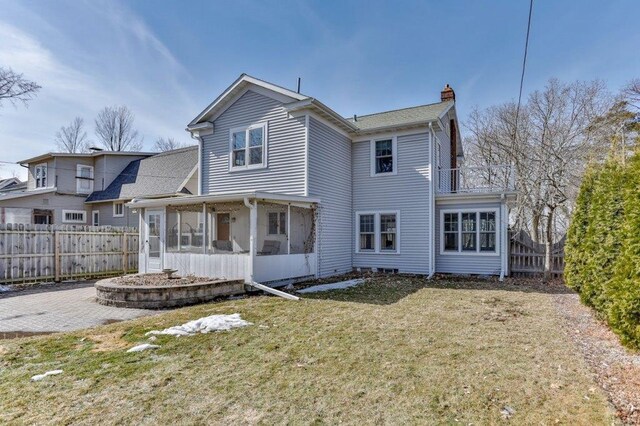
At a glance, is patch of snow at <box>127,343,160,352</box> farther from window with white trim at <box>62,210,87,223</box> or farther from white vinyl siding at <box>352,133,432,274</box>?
window with white trim at <box>62,210,87,223</box>

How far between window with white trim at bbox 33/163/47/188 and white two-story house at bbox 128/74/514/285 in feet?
49.5

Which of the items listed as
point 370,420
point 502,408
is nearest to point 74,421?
point 370,420

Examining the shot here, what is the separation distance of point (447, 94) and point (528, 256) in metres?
7.94

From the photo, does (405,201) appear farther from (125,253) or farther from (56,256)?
(56,256)

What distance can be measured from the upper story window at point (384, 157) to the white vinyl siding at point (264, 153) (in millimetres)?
3494

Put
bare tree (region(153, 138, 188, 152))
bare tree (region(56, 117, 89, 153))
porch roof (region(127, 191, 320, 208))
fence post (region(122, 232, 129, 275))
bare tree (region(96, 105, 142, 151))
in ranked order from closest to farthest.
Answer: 1. porch roof (region(127, 191, 320, 208))
2. fence post (region(122, 232, 129, 275))
3. bare tree (region(56, 117, 89, 153))
4. bare tree (region(96, 105, 142, 151))
5. bare tree (region(153, 138, 188, 152))

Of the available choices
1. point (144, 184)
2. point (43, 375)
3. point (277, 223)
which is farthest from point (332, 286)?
point (144, 184)

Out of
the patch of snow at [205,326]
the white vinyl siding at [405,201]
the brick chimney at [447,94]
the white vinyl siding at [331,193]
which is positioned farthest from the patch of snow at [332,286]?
the brick chimney at [447,94]

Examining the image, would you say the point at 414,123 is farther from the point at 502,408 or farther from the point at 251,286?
the point at 502,408

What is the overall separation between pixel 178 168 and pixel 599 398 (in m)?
19.7

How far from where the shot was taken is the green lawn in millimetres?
→ 3240

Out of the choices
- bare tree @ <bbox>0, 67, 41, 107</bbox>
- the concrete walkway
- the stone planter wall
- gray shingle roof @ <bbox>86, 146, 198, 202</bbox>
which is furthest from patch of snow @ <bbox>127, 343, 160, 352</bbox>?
bare tree @ <bbox>0, 67, 41, 107</bbox>

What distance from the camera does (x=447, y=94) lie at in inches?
644

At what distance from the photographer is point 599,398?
348 cm
